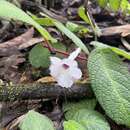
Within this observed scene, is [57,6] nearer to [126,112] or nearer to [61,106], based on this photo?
[61,106]

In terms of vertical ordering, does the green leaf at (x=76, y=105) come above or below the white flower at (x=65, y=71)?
below

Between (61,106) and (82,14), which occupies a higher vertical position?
(82,14)

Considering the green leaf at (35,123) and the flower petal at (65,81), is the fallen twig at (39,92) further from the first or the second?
the green leaf at (35,123)

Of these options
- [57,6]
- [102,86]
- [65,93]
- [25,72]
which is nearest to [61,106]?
[65,93]

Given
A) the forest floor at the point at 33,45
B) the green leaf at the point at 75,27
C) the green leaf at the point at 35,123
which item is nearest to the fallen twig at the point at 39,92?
the forest floor at the point at 33,45

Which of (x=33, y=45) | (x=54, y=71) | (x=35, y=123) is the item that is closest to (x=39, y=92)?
(x=54, y=71)

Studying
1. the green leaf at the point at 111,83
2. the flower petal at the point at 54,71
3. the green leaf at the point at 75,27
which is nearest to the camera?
the green leaf at the point at 111,83

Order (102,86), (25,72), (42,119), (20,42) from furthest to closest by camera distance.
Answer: (20,42) < (25,72) < (102,86) < (42,119)

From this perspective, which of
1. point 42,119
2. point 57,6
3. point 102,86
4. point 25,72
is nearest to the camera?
point 42,119
